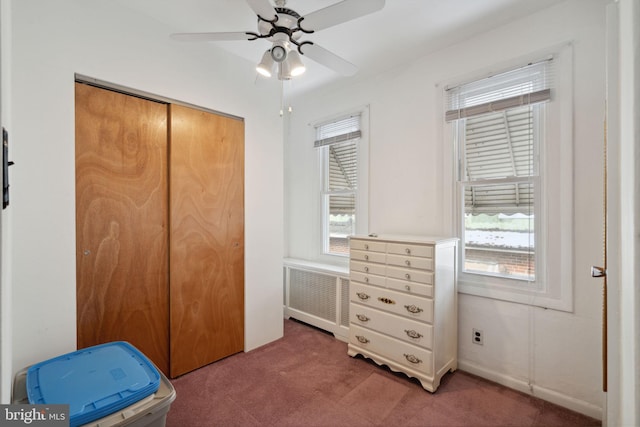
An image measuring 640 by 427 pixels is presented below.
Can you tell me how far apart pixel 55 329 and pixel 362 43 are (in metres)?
2.88

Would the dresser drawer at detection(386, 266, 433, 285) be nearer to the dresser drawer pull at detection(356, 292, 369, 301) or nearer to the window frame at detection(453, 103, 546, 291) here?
the dresser drawer pull at detection(356, 292, 369, 301)

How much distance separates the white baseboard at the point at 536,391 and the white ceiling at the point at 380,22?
259 cm

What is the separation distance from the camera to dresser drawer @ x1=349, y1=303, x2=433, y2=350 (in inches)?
83.4

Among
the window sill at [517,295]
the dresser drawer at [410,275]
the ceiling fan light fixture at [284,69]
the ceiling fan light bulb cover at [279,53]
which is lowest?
the window sill at [517,295]

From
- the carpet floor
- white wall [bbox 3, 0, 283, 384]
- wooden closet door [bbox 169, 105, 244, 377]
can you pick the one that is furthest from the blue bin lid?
wooden closet door [bbox 169, 105, 244, 377]

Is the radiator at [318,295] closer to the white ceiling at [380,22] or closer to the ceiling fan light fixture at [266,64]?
the ceiling fan light fixture at [266,64]

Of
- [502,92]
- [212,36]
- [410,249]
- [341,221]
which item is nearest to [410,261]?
[410,249]

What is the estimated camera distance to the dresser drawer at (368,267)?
7.75 feet

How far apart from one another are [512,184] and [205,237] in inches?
95.5

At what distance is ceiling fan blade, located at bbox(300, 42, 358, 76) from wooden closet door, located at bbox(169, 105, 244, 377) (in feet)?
3.42

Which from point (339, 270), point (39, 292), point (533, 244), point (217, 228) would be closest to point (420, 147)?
point (533, 244)

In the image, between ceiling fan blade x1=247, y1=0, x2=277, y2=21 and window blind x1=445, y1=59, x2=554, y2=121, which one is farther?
window blind x1=445, y1=59, x2=554, y2=121

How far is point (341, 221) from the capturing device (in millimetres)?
3416

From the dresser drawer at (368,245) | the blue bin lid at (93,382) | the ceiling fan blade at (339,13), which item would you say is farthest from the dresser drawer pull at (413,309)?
the ceiling fan blade at (339,13)
